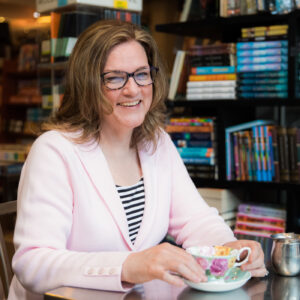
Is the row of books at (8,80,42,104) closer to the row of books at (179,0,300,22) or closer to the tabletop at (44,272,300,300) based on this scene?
the row of books at (179,0,300,22)

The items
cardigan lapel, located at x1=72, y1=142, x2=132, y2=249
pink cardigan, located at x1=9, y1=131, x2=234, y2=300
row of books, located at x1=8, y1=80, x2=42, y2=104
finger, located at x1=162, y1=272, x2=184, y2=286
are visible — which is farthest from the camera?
row of books, located at x1=8, y1=80, x2=42, y2=104

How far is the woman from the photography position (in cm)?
136

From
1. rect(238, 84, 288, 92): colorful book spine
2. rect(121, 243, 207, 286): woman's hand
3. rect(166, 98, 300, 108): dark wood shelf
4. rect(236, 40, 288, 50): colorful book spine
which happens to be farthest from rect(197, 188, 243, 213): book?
rect(121, 243, 207, 286): woman's hand

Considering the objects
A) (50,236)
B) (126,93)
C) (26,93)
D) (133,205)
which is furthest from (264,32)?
(26,93)

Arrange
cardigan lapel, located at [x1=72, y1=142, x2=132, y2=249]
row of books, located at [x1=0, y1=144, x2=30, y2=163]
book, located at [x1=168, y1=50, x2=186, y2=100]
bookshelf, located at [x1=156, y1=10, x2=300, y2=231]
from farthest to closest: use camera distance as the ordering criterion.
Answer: row of books, located at [x1=0, y1=144, x2=30, y2=163], book, located at [x1=168, y1=50, x2=186, y2=100], bookshelf, located at [x1=156, y1=10, x2=300, y2=231], cardigan lapel, located at [x1=72, y1=142, x2=132, y2=249]

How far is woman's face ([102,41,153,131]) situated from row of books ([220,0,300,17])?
1499 mm

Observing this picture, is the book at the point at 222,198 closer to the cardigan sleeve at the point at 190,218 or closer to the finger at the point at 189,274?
the cardigan sleeve at the point at 190,218

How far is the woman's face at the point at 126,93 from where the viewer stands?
1.67m

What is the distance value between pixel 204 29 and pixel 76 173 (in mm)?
2052

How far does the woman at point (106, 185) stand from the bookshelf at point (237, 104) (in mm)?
1219

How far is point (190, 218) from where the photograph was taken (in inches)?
70.0

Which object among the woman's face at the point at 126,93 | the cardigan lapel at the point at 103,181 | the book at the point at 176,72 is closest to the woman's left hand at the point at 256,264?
the cardigan lapel at the point at 103,181

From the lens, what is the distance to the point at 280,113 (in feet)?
11.0

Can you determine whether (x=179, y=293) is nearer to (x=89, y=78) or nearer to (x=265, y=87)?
(x=89, y=78)
